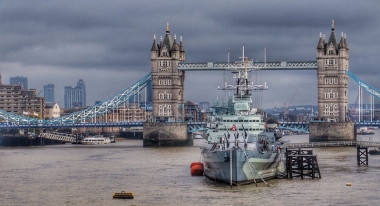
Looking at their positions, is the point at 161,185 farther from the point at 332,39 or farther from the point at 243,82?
the point at 332,39

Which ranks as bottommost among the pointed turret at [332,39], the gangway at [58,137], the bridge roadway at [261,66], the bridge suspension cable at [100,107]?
the gangway at [58,137]

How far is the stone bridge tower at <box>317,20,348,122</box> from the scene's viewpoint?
15075 cm

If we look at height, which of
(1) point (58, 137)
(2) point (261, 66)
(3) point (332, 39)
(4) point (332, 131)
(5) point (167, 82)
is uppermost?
(3) point (332, 39)

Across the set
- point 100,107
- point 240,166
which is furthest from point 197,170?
point 100,107

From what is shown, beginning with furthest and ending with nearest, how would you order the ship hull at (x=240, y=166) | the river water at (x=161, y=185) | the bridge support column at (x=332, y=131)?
the bridge support column at (x=332, y=131)
the ship hull at (x=240, y=166)
the river water at (x=161, y=185)

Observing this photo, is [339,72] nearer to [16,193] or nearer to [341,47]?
[341,47]

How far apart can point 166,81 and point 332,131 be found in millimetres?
27132

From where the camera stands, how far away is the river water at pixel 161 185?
214 feet

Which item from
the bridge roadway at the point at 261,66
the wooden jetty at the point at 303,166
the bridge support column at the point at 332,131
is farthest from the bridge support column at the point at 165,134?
the wooden jetty at the point at 303,166

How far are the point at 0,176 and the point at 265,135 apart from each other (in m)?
23.8

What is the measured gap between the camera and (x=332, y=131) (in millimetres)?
147750

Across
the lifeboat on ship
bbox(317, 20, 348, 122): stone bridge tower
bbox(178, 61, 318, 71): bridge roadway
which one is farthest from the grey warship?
bbox(317, 20, 348, 122): stone bridge tower

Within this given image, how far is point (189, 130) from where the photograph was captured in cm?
15512

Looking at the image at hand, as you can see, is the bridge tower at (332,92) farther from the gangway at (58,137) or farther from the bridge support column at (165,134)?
the gangway at (58,137)
